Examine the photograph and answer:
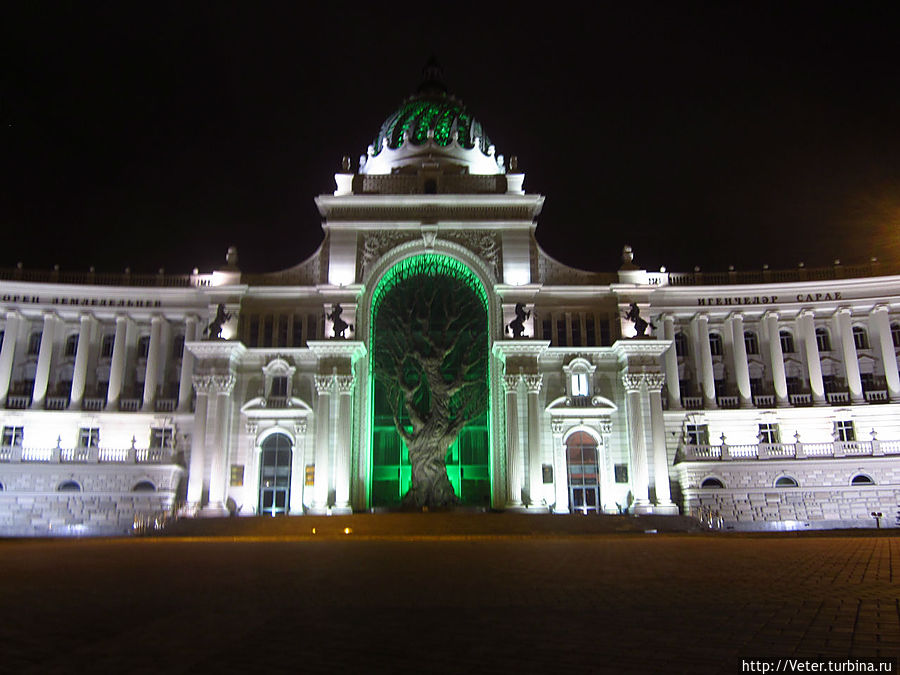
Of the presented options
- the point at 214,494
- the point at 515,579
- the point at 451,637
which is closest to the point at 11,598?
the point at 451,637

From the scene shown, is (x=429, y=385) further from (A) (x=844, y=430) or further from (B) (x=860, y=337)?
(B) (x=860, y=337)

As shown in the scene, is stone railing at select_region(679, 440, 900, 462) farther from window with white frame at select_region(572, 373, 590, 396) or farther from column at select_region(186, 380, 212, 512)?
column at select_region(186, 380, 212, 512)

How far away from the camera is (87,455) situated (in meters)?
49.7

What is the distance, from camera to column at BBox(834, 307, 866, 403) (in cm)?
5184

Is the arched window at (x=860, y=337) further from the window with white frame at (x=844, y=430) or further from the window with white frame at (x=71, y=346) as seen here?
the window with white frame at (x=71, y=346)

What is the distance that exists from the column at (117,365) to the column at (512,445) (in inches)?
1060

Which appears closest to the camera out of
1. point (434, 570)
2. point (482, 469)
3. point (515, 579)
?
point (515, 579)

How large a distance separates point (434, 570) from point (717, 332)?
1718 inches

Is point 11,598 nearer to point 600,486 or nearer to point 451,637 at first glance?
point 451,637

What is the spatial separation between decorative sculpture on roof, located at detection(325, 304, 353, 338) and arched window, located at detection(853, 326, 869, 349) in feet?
118

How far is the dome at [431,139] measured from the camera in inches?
2372

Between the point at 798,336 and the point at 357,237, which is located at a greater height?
the point at 357,237

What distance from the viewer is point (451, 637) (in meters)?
8.44

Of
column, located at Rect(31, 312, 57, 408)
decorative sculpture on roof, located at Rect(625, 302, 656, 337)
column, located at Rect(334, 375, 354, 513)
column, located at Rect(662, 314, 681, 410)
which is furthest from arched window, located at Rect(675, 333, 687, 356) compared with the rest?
column, located at Rect(31, 312, 57, 408)
